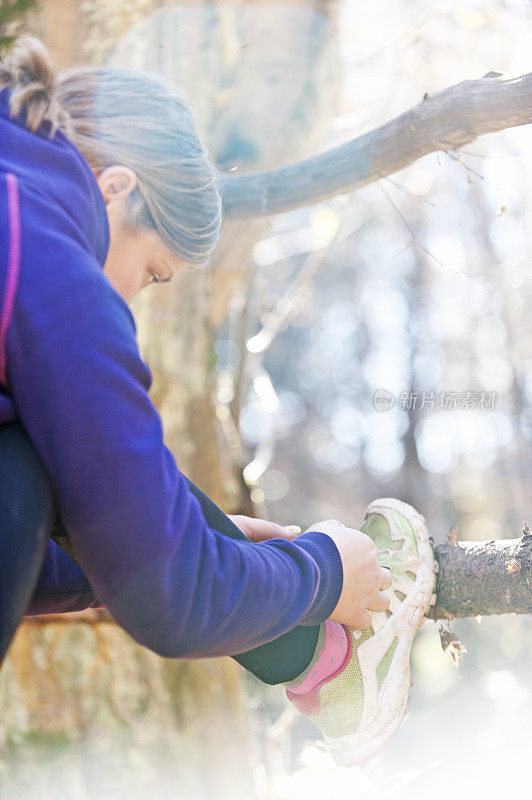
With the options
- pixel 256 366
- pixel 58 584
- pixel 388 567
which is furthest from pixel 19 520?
pixel 256 366

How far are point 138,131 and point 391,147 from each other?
1.80ft

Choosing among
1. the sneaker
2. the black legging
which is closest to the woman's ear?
the black legging

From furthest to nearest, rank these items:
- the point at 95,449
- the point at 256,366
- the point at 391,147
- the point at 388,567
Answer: the point at 256,366 < the point at 391,147 < the point at 388,567 < the point at 95,449

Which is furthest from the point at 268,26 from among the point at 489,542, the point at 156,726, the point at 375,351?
the point at 375,351

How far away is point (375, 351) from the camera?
501cm

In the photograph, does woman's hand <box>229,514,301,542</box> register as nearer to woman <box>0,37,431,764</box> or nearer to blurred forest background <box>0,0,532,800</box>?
woman <box>0,37,431,764</box>

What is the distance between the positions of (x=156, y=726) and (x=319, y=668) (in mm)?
1095

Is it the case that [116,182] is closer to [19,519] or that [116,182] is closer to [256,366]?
[19,519]

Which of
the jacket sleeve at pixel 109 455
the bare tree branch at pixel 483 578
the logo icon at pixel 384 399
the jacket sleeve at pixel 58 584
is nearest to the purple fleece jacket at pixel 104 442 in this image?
the jacket sleeve at pixel 109 455

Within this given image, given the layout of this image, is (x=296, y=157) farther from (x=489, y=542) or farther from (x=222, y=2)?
(x=489, y=542)

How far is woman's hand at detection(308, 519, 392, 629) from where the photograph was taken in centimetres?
70

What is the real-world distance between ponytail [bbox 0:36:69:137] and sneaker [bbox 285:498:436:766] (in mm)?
621

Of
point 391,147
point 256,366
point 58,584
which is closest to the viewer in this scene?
point 58,584

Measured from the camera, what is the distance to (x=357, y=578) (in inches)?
27.8
